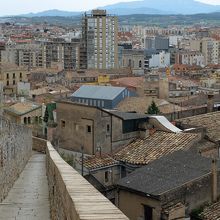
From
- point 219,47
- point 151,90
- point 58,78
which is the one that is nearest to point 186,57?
point 219,47

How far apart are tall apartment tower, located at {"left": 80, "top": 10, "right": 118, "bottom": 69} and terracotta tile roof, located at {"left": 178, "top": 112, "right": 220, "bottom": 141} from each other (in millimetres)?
77443

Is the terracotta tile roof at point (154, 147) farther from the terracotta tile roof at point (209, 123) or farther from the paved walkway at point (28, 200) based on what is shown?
the paved walkway at point (28, 200)

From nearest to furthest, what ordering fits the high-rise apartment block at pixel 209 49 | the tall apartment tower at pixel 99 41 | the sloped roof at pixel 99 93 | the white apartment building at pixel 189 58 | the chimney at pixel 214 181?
the chimney at pixel 214 181, the sloped roof at pixel 99 93, the tall apartment tower at pixel 99 41, the white apartment building at pixel 189 58, the high-rise apartment block at pixel 209 49

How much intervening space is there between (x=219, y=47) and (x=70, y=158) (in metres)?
126

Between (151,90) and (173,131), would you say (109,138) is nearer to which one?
(173,131)

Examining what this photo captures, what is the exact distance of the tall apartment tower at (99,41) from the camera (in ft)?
336

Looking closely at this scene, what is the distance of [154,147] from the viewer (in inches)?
819

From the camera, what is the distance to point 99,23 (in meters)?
102

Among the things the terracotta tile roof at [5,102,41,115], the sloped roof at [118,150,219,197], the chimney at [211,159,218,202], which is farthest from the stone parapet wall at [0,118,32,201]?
the terracotta tile roof at [5,102,41,115]

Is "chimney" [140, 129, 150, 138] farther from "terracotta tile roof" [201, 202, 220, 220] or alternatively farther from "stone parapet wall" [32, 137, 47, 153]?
"terracotta tile roof" [201, 202, 220, 220]

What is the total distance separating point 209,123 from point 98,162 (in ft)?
23.0

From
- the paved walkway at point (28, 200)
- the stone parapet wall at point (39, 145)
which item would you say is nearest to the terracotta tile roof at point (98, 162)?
the paved walkway at point (28, 200)

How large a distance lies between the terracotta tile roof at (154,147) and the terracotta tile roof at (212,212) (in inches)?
140

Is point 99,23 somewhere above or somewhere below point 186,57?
above
